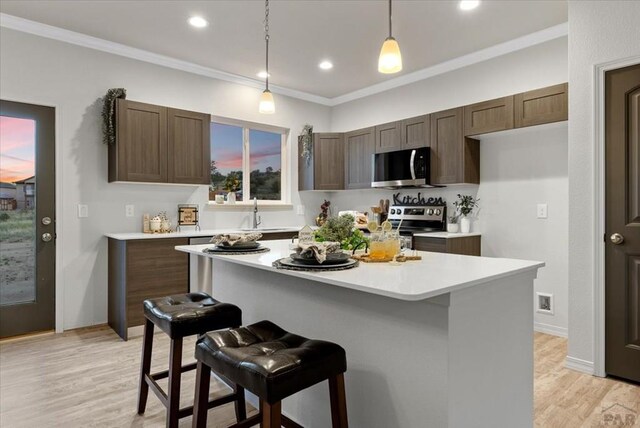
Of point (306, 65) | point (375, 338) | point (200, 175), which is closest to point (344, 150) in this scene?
point (306, 65)

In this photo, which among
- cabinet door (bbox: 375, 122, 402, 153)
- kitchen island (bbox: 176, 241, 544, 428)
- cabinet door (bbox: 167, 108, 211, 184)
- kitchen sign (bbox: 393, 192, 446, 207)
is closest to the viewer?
kitchen island (bbox: 176, 241, 544, 428)

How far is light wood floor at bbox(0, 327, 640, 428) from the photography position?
2170mm

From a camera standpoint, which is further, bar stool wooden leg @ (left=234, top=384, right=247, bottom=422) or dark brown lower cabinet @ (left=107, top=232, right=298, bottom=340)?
dark brown lower cabinet @ (left=107, top=232, right=298, bottom=340)

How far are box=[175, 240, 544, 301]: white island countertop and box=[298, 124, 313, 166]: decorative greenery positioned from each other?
139 inches

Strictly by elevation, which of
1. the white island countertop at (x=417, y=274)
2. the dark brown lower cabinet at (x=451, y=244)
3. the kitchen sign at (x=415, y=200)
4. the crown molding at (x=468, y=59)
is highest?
the crown molding at (x=468, y=59)

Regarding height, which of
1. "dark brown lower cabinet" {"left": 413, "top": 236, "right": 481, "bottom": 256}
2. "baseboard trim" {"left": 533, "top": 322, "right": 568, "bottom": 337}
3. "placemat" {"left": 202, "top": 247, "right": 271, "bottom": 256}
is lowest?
"baseboard trim" {"left": 533, "top": 322, "right": 568, "bottom": 337}

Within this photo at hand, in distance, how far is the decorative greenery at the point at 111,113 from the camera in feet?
12.3

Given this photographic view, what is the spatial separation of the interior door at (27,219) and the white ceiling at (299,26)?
0.92m

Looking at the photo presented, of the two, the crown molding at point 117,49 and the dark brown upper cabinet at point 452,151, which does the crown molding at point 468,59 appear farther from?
the crown molding at point 117,49

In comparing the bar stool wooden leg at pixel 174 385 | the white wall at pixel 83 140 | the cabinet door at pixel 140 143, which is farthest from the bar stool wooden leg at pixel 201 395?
the white wall at pixel 83 140

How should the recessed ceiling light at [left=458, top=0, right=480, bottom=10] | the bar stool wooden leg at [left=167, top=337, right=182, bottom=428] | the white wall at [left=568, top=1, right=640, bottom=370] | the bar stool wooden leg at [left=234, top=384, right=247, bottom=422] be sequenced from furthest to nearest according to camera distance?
1. the recessed ceiling light at [left=458, top=0, right=480, bottom=10]
2. the white wall at [left=568, top=1, right=640, bottom=370]
3. the bar stool wooden leg at [left=234, top=384, right=247, bottom=422]
4. the bar stool wooden leg at [left=167, top=337, right=182, bottom=428]

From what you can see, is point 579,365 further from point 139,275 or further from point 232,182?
point 232,182

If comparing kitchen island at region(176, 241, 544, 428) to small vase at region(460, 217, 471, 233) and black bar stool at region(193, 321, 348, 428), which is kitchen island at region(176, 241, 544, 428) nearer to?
black bar stool at region(193, 321, 348, 428)

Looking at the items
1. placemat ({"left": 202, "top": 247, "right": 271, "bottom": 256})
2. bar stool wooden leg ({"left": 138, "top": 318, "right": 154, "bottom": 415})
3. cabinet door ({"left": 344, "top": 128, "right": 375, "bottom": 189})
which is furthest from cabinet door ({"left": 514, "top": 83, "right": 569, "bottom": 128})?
bar stool wooden leg ({"left": 138, "top": 318, "right": 154, "bottom": 415})
